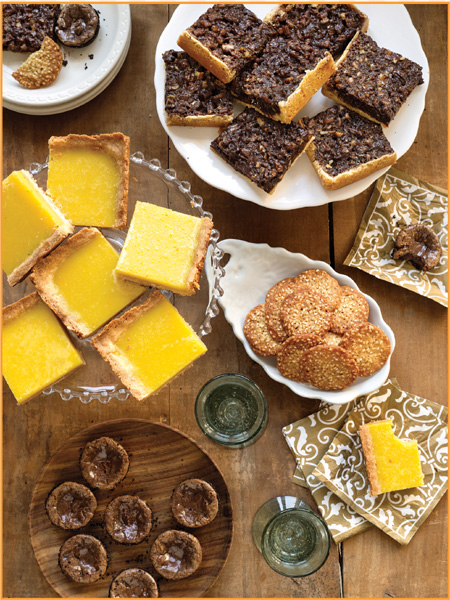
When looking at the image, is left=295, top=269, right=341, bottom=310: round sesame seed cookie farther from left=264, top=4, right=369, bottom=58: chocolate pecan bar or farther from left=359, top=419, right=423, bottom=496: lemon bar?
left=264, top=4, right=369, bottom=58: chocolate pecan bar

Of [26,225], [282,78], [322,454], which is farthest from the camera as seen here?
[322,454]

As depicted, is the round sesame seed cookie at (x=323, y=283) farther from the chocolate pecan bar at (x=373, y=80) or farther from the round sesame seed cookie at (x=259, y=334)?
the chocolate pecan bar at (x=373, y=80)

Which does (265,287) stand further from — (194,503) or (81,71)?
(81,71)

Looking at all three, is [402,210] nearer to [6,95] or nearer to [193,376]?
[193,376]

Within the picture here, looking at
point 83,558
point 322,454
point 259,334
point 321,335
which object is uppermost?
point 321,335

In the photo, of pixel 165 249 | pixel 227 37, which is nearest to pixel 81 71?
pixel 227 37

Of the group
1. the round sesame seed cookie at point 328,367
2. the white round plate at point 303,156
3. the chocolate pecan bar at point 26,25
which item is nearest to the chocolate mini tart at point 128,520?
the round sesame seed cookie at point 328,367
